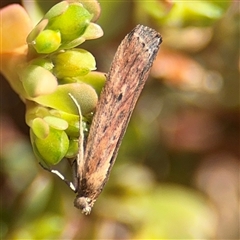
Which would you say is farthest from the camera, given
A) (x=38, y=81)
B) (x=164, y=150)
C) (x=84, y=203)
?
(x=164, y=150)

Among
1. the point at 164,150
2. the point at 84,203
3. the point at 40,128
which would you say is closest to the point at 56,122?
the point at 40,128

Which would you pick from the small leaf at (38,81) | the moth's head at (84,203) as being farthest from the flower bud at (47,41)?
the moth's head at (84,203)

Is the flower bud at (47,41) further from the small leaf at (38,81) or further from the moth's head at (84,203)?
the moth's head at (84,203)

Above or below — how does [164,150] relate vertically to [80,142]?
below

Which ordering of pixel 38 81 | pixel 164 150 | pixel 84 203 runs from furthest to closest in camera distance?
pixel 164 150
pixel 84 203
pixel 38 81

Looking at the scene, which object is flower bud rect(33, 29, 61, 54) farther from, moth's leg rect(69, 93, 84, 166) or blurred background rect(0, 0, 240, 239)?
blurred background rect(0, 0, 240, 239)

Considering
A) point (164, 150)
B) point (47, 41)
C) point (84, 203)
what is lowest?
point (164, 150)

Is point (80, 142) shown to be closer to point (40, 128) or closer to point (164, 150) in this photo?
point (40, 128)

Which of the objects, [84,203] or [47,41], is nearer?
[47,41]

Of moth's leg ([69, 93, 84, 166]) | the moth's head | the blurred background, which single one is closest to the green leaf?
moth's leg ([69, 93, 84, 166])
